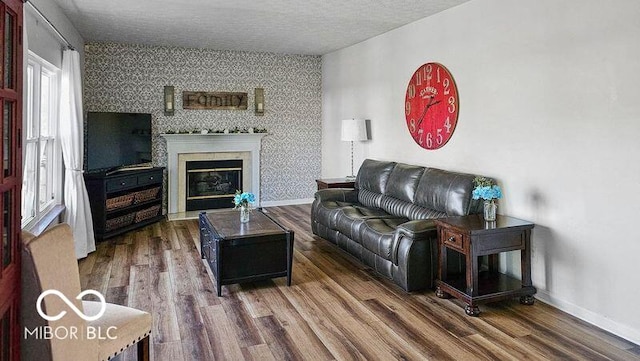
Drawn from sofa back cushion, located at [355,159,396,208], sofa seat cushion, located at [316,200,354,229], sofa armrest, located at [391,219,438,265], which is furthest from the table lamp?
sofa armrest, located at [391,219,438,265]

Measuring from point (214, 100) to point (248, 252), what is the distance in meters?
4.16

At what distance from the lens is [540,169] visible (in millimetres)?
3662

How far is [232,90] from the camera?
7535 mm

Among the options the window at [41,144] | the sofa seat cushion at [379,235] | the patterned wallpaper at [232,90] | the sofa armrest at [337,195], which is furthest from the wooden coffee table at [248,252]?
the patterned wallpaper at [232,90]

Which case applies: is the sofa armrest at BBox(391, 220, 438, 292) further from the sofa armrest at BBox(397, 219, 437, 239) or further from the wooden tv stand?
the wooden tv stand

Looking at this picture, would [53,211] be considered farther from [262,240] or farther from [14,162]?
[14,162]

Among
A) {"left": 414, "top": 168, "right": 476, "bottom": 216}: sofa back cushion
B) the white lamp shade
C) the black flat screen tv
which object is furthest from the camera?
the white lamp shade

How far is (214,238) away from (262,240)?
415mm

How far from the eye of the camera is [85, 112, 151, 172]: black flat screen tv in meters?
5.85

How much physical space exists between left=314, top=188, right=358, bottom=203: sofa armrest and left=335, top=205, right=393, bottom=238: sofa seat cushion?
537 millimetres

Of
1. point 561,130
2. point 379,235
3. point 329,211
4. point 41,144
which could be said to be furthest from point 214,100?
point 561,130

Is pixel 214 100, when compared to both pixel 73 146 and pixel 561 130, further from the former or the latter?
pixel 561 130

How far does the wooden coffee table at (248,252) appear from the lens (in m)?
3.82

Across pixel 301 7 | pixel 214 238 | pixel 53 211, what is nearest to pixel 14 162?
pixel 214 238
